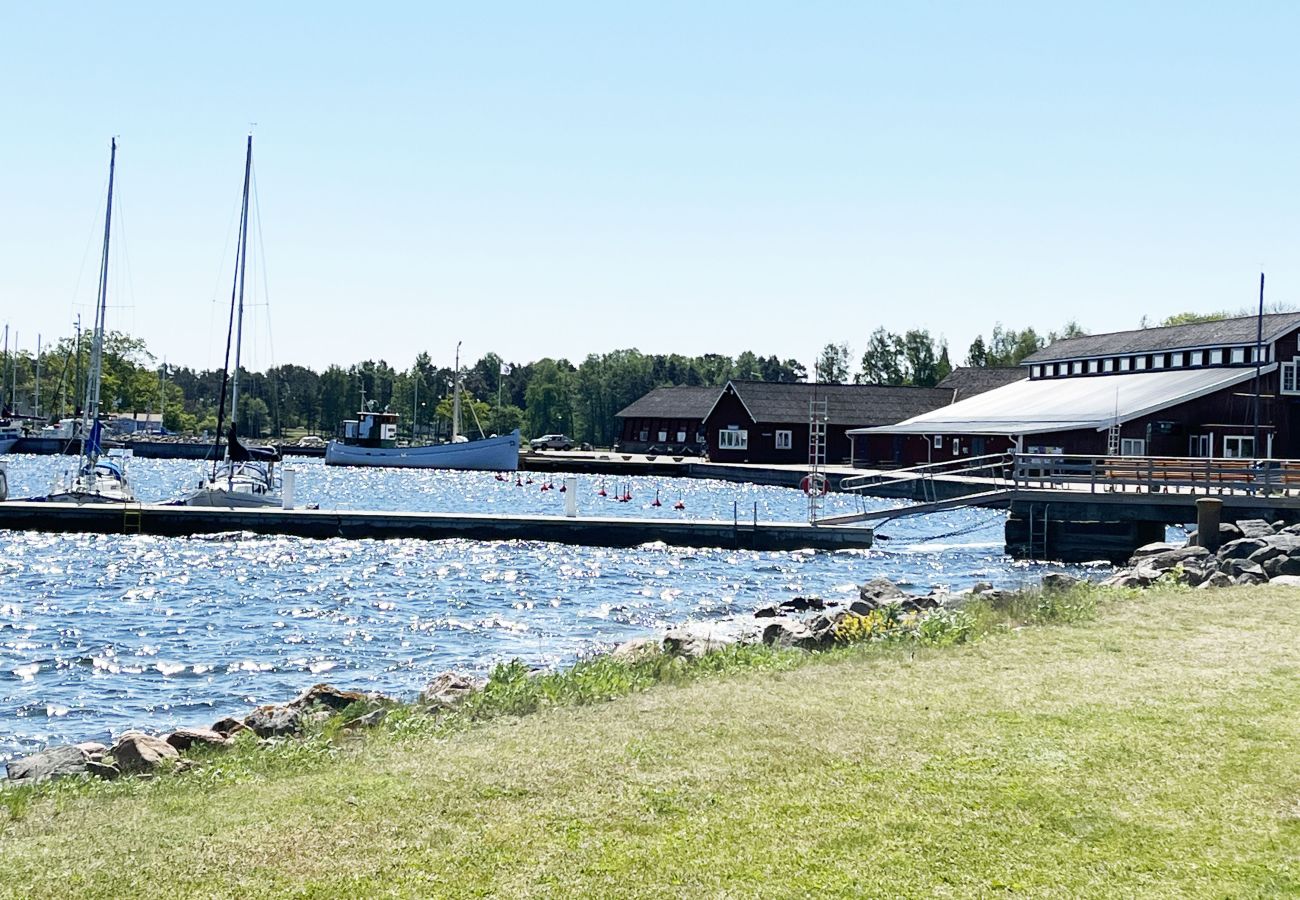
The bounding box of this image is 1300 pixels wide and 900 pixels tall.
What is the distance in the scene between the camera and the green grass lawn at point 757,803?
7.43 meters

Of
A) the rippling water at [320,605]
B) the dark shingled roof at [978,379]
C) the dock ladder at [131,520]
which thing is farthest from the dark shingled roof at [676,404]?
the dock ladder at [131,520]

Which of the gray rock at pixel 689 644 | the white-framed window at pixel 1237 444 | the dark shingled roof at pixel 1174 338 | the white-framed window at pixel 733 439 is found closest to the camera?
the gray rock at pixel 689 644

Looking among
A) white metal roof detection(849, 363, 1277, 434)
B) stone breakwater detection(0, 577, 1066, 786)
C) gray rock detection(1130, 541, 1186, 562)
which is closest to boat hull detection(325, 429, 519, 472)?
white metal roof detection(849, 363, 1277, 434)

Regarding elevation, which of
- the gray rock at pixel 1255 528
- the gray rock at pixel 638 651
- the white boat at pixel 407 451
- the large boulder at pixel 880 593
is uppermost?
the white boat at pixel 407 451

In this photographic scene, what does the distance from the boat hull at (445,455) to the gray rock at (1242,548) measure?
217ft

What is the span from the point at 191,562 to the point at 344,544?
5.39m

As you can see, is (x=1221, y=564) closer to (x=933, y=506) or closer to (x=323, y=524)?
(x=933, y=506)

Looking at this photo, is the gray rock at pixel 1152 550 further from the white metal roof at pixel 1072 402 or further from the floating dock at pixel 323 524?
the white metal roof at pixel 1072 402

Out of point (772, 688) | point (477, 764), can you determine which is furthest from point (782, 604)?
point (477, 764)

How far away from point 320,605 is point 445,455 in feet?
225

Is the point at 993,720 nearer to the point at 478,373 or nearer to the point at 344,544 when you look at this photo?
the point at 344,544

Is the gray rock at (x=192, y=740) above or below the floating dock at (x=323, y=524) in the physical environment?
below

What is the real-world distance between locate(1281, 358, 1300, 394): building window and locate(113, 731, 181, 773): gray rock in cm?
5923

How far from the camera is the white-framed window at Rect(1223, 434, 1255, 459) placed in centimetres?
5806
